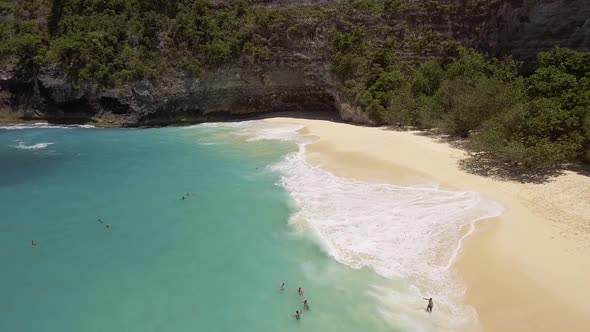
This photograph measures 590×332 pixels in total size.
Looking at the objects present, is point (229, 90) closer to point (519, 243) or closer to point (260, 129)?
point (260, 129)

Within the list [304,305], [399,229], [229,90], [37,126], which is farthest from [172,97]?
[304,305]

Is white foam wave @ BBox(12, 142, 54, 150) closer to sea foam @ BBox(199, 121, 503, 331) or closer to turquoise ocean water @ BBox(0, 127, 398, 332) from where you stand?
turquoise ocean water @ BBox(0, 127, 398, 332)

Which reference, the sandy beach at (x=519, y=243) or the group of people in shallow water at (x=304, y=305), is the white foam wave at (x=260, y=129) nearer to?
the sandy beach at (x=519, y=243)

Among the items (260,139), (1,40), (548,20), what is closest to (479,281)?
(260,139)

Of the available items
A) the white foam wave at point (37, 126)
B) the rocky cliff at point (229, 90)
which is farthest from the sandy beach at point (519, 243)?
the white foam wave at point (37, 126)

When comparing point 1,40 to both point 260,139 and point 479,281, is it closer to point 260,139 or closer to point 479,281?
point 260,139

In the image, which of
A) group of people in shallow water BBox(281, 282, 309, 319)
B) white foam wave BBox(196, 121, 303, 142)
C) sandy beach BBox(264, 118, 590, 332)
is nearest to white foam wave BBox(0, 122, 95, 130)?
white foam wave BBox(196, 121, 303, 142)
